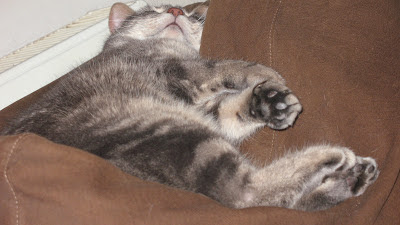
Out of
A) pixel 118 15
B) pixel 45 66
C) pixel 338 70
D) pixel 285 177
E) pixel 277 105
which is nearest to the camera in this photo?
pixel 285 177

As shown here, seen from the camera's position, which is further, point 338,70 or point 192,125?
point 338,70

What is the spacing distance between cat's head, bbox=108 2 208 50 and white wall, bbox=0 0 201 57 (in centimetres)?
47

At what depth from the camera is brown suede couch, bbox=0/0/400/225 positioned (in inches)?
39.1

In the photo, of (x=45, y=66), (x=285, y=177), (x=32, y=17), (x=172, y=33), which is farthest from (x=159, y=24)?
(x=285, y=177)

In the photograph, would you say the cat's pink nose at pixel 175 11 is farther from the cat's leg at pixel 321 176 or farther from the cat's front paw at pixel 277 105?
the cat's leg at pixel 321 176

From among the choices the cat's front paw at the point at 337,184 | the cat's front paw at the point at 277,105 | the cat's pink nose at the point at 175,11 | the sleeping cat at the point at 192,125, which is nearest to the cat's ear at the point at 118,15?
the cat's pink nose at the point at 175,11

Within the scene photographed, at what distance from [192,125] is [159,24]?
928mm

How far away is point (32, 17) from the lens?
2451 mm

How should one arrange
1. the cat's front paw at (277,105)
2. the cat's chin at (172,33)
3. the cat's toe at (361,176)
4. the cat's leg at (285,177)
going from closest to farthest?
1. the cat's leg at (285,177)
2. the cat's toe at (361,176)
3. the cat's front paw at (277,105)
4. the cat's chin at (172,33)

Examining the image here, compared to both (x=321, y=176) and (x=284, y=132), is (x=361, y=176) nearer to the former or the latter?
(x=321, y=176)

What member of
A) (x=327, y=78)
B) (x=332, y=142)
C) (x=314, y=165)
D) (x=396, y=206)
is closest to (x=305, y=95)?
(x=327, y=78)

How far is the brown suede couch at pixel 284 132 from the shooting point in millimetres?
994

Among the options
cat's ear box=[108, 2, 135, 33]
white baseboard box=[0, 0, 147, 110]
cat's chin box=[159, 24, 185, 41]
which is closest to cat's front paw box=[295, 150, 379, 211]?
cat's chin box=[159, 24, 185, 41]

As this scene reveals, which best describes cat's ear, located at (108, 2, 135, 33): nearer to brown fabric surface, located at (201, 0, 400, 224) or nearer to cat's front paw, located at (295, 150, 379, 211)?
brown fabric surface, located at (201, 0, 400, 224)
